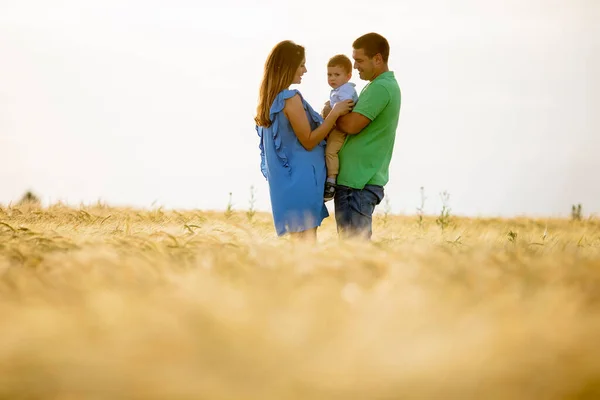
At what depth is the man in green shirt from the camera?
4.90m

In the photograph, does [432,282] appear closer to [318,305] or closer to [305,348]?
[318,305]

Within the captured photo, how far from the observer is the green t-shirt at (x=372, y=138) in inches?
194

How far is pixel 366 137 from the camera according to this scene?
5031mm

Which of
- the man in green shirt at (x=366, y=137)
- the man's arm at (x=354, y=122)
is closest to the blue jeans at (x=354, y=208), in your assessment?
the man in green shirt at (x=366, y=137)

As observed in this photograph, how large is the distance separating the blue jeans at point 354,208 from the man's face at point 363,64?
0.82 m

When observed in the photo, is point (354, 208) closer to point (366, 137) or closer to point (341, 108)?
point (366, 137)

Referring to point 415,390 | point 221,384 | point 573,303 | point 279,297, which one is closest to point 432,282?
point 573,303

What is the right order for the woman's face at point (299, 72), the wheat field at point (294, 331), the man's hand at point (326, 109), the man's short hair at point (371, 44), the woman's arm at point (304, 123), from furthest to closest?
the man's hand at point (326, 109)
the man's short hair at point (371, 44)
the woman's face at point (299, 72)
the woman's arm at point (304, 123)
the wheat field at point (294, 331)

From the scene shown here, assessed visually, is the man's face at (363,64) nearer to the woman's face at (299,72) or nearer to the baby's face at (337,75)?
the baby's face at (337,75)

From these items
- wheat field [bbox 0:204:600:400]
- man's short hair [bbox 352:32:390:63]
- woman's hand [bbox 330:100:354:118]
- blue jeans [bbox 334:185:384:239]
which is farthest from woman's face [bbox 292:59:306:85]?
wheat field [bbox 0:204:600:400]

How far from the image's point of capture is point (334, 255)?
2676 mm

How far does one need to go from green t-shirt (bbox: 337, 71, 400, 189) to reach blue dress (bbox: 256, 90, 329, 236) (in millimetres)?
185

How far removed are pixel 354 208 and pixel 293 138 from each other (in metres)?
0.66

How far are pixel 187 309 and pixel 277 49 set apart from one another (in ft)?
11.2
